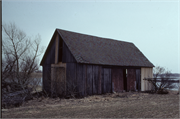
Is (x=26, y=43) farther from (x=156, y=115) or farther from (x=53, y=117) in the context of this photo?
(x=156, y=115)

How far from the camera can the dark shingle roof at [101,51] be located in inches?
621

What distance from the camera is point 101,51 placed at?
18062 mm

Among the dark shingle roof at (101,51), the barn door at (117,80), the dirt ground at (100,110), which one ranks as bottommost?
the dirt ground at (100,110)

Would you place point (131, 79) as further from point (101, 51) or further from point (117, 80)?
point (101, 51)

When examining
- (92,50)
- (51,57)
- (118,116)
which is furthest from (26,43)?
(118,116)

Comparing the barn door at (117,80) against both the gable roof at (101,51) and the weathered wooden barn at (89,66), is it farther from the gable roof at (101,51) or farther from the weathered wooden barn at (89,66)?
the gable roof at (101,51)

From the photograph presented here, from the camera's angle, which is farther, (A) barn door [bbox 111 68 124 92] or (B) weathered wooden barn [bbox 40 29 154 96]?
(A) barn door [bbox 111 68 124 92]

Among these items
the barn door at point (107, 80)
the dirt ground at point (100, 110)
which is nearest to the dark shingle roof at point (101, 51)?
the barn door at point (107, 80)

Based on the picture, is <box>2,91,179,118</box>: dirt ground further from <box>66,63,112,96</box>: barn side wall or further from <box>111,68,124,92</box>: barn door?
<box>111,68,124,92</box>: barn door

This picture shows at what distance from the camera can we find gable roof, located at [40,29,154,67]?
51.6ft

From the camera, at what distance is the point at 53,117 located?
7.78 m

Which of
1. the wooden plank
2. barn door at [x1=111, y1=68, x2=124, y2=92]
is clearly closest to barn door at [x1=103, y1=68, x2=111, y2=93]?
barn door at [x1=111, y1=68, x2=124, y2=92]

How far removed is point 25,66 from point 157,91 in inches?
594

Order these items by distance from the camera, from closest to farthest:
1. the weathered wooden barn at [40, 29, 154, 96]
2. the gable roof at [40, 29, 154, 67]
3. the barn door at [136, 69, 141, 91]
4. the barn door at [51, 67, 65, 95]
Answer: the weathered wooden barn at [40, 29, 154, 96], the barn door at [51, 67, 65, 95], the gable roof at [40, 29, 154, 67], the barn door at [136, 69, 141, 91]
